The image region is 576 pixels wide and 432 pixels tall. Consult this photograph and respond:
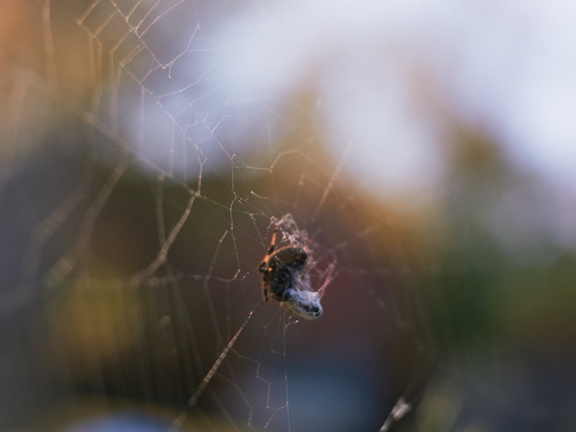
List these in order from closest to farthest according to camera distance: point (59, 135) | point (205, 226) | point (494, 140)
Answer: point (205, 226) < point (59, 135) < point (494, 140)

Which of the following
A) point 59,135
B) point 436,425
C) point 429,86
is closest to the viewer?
point 436,425

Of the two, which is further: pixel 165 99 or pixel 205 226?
pixel 205 226

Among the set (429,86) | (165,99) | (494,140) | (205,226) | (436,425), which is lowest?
(436,425)

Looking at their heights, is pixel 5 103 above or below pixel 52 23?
below

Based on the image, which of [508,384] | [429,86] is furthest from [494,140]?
[508,384]

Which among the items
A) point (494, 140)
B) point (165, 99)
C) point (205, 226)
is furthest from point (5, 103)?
point (494, 140)

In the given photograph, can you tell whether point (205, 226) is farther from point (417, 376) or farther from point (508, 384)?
point (508, 384)

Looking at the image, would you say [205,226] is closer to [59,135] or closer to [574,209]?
[59,135]
